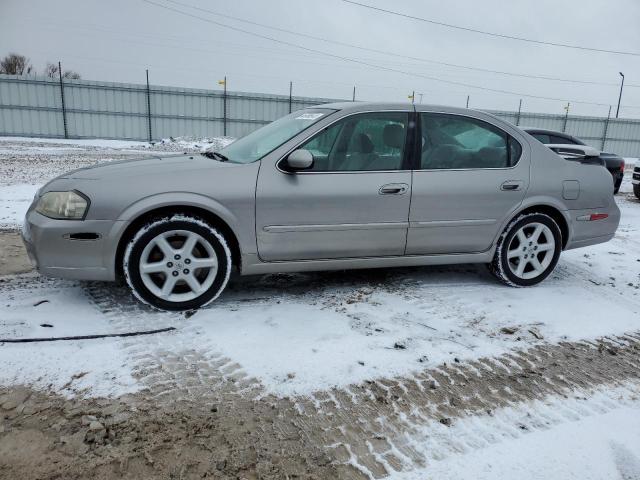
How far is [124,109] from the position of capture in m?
22.8

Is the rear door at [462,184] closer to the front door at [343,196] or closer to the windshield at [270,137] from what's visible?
the front door at [343,196]

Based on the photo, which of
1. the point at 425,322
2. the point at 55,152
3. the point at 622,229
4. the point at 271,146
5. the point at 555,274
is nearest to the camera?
the point at 425,322

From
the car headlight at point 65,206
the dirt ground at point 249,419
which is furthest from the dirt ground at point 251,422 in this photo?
the car headlight at point 65,206

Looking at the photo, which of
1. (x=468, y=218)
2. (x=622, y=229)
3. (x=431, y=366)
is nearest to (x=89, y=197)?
(x=431, y=366)

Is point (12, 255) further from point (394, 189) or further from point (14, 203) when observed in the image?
point (394, 189)

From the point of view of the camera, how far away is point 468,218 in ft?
13.5

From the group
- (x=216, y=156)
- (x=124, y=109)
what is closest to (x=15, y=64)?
(x=124, y=109)

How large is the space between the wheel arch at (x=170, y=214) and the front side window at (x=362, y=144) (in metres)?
0.79

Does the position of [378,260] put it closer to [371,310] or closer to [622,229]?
[371,310]

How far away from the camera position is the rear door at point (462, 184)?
4.00 meters

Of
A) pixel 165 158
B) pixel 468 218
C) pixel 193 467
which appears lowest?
pixel 193 467

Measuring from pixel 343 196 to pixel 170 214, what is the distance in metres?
1.29

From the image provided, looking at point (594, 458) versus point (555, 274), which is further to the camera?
point (555, 274)

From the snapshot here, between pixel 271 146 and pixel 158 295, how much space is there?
1415mm
